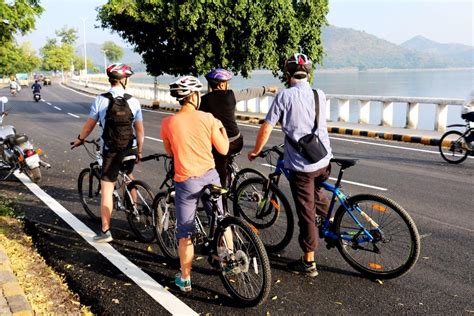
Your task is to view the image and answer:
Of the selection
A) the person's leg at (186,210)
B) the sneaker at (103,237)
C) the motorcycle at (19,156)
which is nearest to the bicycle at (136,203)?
the sneaker at (103,237)

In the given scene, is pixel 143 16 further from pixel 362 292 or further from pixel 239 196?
pixel 362 292

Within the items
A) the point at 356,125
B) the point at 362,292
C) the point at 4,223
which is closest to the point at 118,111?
the point at 4,223

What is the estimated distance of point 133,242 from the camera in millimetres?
5379

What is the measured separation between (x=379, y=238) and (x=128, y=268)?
255 cm

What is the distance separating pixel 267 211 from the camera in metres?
5.41

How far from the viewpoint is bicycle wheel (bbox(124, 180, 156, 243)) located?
17.1 ft

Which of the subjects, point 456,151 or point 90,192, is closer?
point 90,192

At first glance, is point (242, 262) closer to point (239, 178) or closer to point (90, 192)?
point (239, 178)

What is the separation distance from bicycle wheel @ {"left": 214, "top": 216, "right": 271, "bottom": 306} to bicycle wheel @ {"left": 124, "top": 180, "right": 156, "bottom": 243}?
145cm

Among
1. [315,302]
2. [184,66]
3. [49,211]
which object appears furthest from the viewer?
[184,66]

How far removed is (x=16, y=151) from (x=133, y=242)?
4.60 metres

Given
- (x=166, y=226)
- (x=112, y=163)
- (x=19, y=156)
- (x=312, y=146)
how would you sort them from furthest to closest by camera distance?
(x=19, y=156) → (x=112, y=163) → (x=166, y=226) → (x=312, y=146)

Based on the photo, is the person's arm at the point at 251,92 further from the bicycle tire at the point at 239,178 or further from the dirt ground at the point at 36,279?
the dirt ground at the point at 36,279

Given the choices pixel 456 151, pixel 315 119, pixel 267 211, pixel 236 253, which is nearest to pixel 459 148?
pixel 456 151
